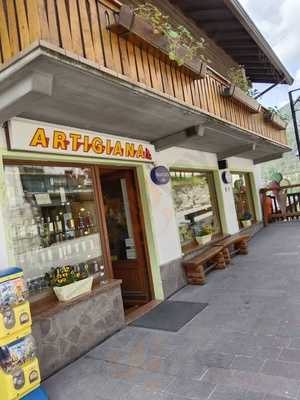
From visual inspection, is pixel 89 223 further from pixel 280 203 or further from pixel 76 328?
pixel 280 203

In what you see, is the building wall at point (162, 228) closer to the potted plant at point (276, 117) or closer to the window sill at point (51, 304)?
the window sill at point (51, 304)

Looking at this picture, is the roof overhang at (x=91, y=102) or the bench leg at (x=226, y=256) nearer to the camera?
the roof overhang at (x=91, y=102)

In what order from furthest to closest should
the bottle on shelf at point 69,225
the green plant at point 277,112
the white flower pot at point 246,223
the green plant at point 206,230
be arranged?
1. the white flower pot at point 246,223
2. the green plant at point 277,112
3. the green plant at point 206,230
4. the bottle on shelf at point 69,225

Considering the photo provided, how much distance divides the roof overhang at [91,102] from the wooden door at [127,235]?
86 centimetres

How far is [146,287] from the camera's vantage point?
5.16 metres

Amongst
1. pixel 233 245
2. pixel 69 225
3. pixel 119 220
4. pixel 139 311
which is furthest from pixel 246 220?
pixel 69 225

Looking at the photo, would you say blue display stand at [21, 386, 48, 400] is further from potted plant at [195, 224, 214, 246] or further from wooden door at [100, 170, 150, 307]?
potted plant at [195, 224, 214, 246]

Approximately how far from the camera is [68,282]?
356 centimetres

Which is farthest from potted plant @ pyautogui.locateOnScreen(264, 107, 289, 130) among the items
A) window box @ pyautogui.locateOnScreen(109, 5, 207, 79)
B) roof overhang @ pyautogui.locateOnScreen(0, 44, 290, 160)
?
window box @ pyautogui.locateOnScreen(109, 5, 207, 79)

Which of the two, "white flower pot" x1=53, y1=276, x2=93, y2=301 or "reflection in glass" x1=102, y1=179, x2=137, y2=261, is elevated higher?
"reflection in glass" x1=102, y1=179, x2=137, y2=261

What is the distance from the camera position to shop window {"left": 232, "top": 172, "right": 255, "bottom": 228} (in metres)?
9.59

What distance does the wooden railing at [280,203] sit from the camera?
11203 mm

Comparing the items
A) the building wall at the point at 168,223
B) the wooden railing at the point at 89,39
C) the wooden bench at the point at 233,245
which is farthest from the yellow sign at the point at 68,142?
the wooden bench at the point at 233,245

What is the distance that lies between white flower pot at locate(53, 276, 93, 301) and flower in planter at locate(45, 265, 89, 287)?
0.14 feet
